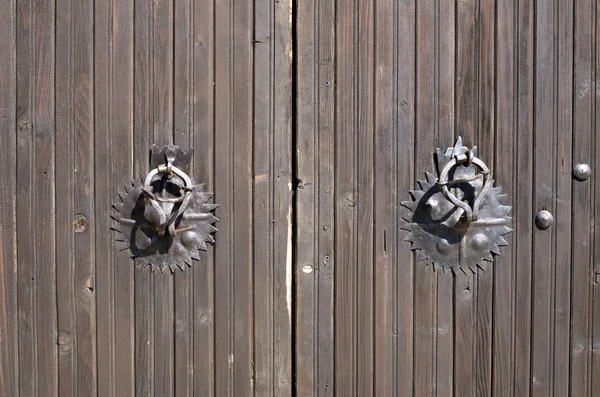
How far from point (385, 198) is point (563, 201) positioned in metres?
0.40

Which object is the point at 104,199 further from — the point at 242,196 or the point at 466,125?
the point at 466,125

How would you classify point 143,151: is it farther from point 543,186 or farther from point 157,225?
point 543,186

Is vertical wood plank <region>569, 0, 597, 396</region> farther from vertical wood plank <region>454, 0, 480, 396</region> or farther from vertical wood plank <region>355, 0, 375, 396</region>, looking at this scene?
vertical wood plank <region>355, 0, 375, 396</region>

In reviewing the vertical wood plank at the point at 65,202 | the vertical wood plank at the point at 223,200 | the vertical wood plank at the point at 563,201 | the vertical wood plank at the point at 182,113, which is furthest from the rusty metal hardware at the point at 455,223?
the vertical wood plank at the point at 65,202

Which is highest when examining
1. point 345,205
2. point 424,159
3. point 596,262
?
point 424,159

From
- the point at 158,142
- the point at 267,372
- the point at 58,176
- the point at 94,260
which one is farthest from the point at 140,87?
the point at 267,372

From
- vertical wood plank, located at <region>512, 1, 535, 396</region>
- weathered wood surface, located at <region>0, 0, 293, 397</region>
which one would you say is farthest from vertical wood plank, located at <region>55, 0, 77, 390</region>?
vertical wood plank, located at <region>512, 1, 535, 396</region>

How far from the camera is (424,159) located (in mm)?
1419

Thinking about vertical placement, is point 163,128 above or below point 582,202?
above

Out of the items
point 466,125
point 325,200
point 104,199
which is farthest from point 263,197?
point 466,125

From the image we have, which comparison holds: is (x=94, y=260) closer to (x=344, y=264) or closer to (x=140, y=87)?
(x=140, y=87)

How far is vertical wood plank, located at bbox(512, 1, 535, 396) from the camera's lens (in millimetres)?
1413

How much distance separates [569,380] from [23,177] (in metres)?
1.28

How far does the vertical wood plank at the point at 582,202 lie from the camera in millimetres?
1418
